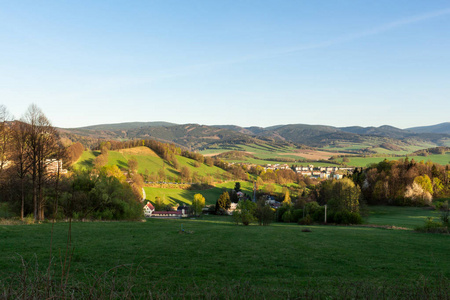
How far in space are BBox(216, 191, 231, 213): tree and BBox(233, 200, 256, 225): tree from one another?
46.8m

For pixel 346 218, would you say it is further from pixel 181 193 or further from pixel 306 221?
pixel 181 193

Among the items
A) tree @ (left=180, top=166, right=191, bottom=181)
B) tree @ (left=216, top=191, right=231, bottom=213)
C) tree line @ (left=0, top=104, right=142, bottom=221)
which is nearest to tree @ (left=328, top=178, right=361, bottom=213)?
tree line @ (left=0, top=104, right=142, bottom=221)

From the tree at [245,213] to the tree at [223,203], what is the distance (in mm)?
46848

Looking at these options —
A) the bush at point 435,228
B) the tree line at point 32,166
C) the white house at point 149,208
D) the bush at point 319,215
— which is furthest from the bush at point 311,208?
the white house at point 149,208

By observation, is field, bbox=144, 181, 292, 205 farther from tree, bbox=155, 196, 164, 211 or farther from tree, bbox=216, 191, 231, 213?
tree, bbox=216, 191, 231, 213

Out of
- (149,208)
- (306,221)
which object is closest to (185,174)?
(149,208)

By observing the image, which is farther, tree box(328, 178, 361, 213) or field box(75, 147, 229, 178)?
field box(75, 147, 229, 178)

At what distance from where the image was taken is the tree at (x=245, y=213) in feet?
129

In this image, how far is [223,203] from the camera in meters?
88.5

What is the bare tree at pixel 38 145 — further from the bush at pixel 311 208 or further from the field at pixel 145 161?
the field at pixel 145 161

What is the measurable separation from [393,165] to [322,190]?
22702 millimetres

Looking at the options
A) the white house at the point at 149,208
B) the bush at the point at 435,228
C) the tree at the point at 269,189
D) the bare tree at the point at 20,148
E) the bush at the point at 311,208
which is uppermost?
Result: the bare tree at the point at 20,148

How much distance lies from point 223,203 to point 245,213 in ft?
164

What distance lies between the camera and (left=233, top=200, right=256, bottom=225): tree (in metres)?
39.2
